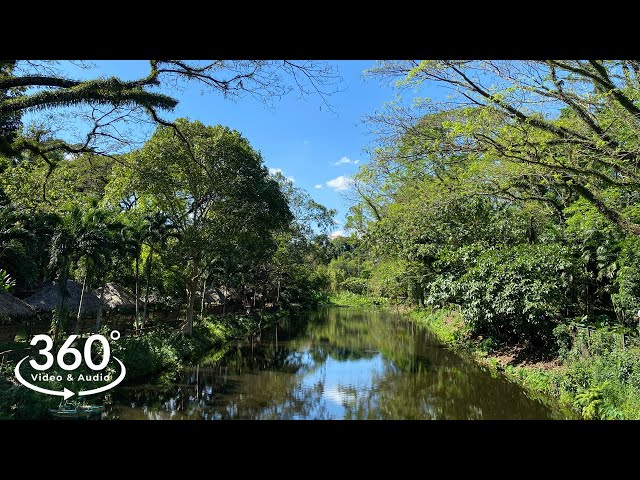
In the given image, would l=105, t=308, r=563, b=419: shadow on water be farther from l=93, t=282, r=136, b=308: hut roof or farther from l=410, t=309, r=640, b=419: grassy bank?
l=93, t=282, r=136, b=308: hut roof

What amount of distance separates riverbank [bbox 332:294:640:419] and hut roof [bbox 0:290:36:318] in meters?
12.4

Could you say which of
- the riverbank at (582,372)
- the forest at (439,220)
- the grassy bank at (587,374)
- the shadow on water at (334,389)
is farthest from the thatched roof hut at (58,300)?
the grassy bank at (587,374)

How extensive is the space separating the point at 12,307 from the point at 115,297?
5.29 meters

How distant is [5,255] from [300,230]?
18.6m

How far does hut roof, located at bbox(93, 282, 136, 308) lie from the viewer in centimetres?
1600

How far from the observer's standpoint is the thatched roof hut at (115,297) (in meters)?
16.0

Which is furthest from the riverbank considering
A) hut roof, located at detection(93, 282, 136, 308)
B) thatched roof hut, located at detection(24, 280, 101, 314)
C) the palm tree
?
hut roof, located at detection(93, 282, 136, 308)

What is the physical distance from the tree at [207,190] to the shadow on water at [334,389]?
12.4 feet

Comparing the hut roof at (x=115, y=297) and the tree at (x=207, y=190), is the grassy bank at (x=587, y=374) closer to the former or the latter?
the tree at (x=207, y=190)

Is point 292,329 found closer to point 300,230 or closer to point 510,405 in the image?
point 300,230
